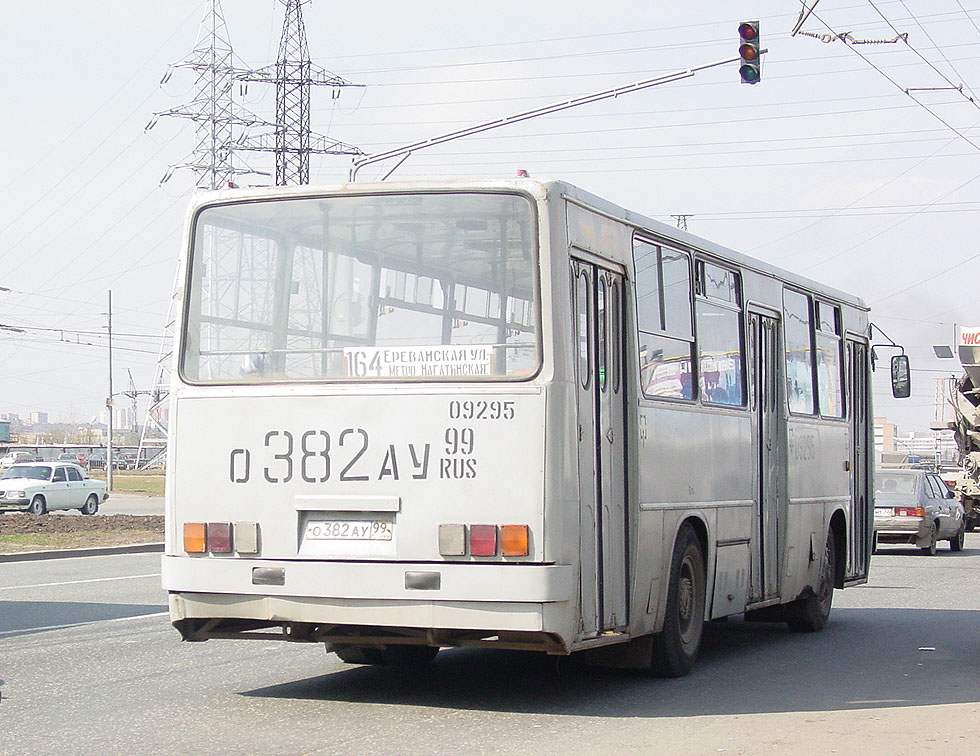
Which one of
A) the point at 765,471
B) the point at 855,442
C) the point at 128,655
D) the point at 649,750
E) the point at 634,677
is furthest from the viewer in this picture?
the point at 855,442

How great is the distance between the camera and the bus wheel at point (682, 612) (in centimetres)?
1021

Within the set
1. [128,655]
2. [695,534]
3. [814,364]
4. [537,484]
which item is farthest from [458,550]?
[814,364]

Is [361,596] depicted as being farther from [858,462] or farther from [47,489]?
[47,489]

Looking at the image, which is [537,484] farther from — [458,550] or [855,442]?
[855,442]

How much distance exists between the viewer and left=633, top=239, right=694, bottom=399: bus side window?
1001cm

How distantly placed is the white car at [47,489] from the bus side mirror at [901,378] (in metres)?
30.0

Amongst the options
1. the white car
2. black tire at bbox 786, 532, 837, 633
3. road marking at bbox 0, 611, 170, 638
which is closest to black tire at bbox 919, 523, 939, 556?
black tire at bbox 786, 532, 837, 633

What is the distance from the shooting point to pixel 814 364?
1426 cm

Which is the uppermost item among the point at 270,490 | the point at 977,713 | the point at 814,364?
the point at 814,364

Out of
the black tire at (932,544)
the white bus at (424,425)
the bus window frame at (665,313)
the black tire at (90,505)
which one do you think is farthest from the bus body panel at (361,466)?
the black tire at (90,505)

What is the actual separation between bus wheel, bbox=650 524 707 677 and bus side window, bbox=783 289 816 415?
9.85 ft

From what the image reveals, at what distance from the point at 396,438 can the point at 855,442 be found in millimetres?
8281

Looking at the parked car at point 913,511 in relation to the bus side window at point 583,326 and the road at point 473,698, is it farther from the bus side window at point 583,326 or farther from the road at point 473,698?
the bus side window at point 583,326

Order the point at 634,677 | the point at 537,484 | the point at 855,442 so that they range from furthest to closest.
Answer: the point at 855,442
the point at 634,677
the point at 537,484
